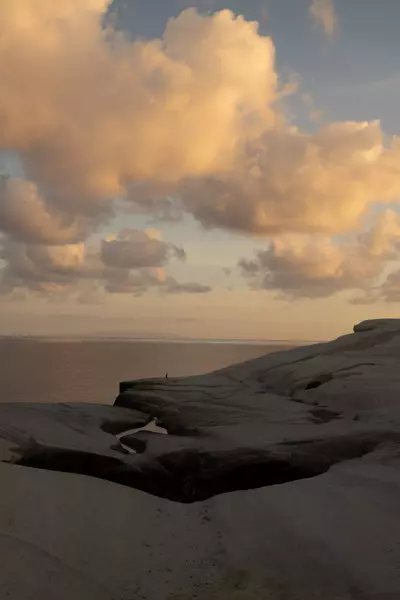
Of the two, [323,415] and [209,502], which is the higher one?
A: [323,415]

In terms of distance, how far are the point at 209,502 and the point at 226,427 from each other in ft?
9.33

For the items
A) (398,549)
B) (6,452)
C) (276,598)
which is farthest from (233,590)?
(6,452)

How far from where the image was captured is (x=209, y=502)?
225 inches

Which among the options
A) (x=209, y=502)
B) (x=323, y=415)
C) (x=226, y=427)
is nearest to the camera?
(x=209, y=502)

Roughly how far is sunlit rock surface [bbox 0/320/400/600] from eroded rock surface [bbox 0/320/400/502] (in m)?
0.03

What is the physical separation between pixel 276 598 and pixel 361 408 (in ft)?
19.1

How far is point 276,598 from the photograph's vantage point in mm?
4133

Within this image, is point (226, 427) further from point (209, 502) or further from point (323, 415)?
point (209, 502)

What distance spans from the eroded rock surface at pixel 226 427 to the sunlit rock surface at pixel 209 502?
0.03 metres

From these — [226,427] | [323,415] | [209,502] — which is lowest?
[209,502]

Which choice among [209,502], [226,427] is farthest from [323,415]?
[209,502]

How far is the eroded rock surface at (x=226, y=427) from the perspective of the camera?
658 centimetres

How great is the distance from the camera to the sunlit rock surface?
4.32m

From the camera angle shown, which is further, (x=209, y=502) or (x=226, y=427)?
(x=226, y=427)
